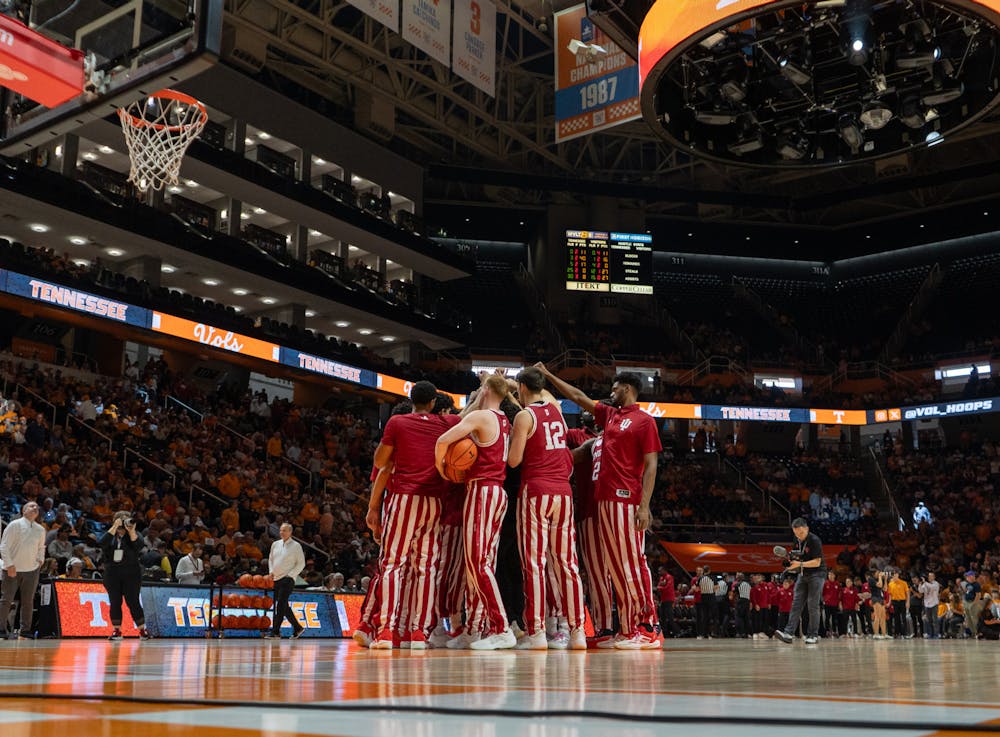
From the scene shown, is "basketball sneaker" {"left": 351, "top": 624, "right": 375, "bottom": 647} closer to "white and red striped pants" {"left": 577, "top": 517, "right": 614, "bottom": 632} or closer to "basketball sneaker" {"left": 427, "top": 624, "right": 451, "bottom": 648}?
"basketball sneaker" {"left": 427, "top": 624, "right": 451, "bottom": 648}

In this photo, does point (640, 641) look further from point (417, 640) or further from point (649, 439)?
point (417, 640)

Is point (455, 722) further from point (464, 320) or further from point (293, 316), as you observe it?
point (464, 320)

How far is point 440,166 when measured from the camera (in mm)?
35938

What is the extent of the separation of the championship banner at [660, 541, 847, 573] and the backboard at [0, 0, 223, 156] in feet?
75.1

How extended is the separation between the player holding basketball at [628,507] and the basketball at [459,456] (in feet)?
3.26

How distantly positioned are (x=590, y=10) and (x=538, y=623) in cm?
992

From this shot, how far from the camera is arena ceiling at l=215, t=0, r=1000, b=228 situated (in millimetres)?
27906

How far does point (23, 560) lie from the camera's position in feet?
40.8

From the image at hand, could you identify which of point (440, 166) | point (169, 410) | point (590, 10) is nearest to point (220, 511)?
point (169, 410)

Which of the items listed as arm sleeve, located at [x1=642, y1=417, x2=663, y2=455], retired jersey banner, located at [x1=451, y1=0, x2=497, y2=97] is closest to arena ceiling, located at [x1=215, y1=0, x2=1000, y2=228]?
retired jersey banner, located at [x1=451, y1=0, x2=497, y2=97]

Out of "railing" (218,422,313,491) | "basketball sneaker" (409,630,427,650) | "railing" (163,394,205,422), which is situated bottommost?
"basketball sneaker" (409,630,427,650)

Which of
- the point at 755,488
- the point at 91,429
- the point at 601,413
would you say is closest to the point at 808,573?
the point at 601,413

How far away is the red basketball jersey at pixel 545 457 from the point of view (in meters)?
7.40

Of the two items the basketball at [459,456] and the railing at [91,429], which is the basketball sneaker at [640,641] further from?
the railing at [91,429]
